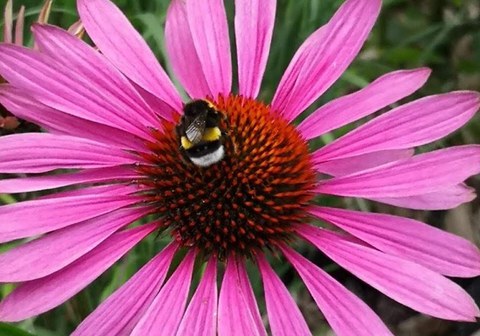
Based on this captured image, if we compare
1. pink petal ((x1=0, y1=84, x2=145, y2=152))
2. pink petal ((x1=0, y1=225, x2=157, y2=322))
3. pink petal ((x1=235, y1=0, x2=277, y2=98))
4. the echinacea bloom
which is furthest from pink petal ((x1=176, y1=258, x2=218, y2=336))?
pink petal ((x1=235, y1=0, x2=277, y2=98))

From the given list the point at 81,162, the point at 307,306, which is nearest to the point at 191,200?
the point at 81,162

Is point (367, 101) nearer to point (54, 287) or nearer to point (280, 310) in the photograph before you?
point (280, 310)

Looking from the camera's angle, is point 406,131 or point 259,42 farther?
point 259,42

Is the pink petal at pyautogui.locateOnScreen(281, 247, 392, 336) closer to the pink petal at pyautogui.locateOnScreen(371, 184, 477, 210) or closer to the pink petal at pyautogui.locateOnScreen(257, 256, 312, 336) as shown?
the pink petal at pyautogui.locateOnScreen(257, 256, 312, 336)

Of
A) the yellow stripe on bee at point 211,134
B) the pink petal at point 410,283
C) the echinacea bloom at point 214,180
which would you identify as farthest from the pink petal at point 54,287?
the pink petal at point 410,283

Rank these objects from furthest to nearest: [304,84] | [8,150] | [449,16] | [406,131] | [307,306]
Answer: [449,16]
[307,306]
[304,84]
[406,131]
[8,150]

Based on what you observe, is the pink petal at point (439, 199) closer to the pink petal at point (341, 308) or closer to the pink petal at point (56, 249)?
the pink petal at point (341, 308)

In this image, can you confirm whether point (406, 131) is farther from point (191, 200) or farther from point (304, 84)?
point (191, 200)
